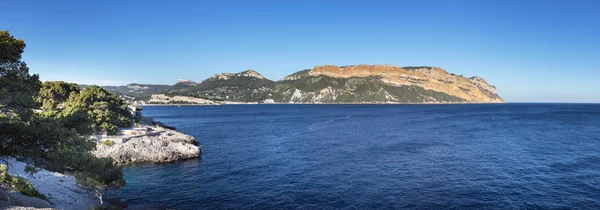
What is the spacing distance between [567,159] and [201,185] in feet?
196

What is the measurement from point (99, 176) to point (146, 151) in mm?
29306

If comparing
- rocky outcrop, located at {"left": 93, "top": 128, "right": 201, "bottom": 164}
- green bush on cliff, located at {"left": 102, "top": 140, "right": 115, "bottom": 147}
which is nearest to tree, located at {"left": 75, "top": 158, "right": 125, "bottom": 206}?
rocky outcrop, located at {"left": 93, "top": 128, "right": 201, "bottom": 164}

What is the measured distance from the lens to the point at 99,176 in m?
28.2

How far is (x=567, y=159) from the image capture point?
2131 inches

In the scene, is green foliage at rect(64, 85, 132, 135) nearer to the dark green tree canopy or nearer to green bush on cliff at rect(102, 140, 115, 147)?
green bush on cliff at rect(102, 140, 115, 147)

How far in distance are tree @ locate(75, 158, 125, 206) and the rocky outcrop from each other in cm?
2418

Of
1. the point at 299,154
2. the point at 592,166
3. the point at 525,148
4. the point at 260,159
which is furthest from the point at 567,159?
the point at 260,159

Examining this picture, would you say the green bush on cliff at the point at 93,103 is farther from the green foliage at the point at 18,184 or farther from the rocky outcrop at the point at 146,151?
the green foliage at the point at 18,184

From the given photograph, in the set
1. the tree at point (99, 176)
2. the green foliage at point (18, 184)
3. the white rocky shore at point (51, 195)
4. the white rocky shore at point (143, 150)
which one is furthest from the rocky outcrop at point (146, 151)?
the green foliage at point (18, 184)

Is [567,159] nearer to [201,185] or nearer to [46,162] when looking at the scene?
[201,185]

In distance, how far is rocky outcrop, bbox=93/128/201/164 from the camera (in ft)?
179

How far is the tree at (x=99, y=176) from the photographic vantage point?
26.4 meters

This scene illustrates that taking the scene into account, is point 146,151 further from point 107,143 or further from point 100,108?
point 100,108

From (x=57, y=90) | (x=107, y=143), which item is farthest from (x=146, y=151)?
(x=57, y=90)
